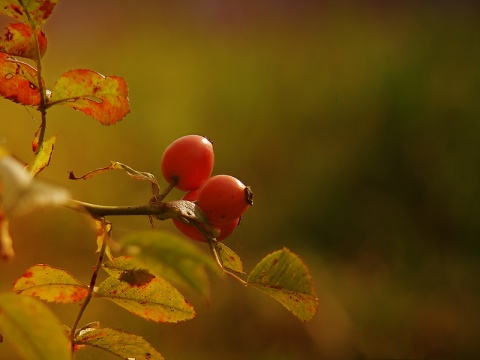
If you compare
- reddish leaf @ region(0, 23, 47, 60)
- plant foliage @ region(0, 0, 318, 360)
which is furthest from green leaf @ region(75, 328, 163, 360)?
reddish leaf @ region(0, 23, 47, 60)

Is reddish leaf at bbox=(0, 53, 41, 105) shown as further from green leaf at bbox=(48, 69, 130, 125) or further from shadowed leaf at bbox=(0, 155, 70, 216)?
shadowed leaf at bbox=(0, 155, 70, 216)

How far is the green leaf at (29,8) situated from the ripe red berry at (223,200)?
6.7 inches

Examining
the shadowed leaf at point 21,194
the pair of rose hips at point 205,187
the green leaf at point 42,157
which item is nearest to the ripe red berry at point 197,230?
the pair of rose hips at point 205,187

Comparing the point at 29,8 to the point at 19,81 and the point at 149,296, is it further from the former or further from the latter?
the point at 149,296

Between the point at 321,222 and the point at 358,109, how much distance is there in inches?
27.7

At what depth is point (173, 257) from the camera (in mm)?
306

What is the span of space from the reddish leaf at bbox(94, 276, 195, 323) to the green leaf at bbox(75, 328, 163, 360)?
24mm

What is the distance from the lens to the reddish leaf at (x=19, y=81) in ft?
→ 1.69

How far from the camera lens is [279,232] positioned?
8.73 ft

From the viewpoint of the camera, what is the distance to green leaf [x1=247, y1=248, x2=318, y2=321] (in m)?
0.45

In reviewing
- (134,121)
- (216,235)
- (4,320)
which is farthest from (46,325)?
(134,121)

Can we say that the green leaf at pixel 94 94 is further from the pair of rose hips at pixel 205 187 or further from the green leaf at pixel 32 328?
the green leaf at pixel 32 328

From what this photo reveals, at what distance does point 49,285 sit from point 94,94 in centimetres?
16

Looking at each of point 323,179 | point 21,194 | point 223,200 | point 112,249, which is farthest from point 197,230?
point 323,179
